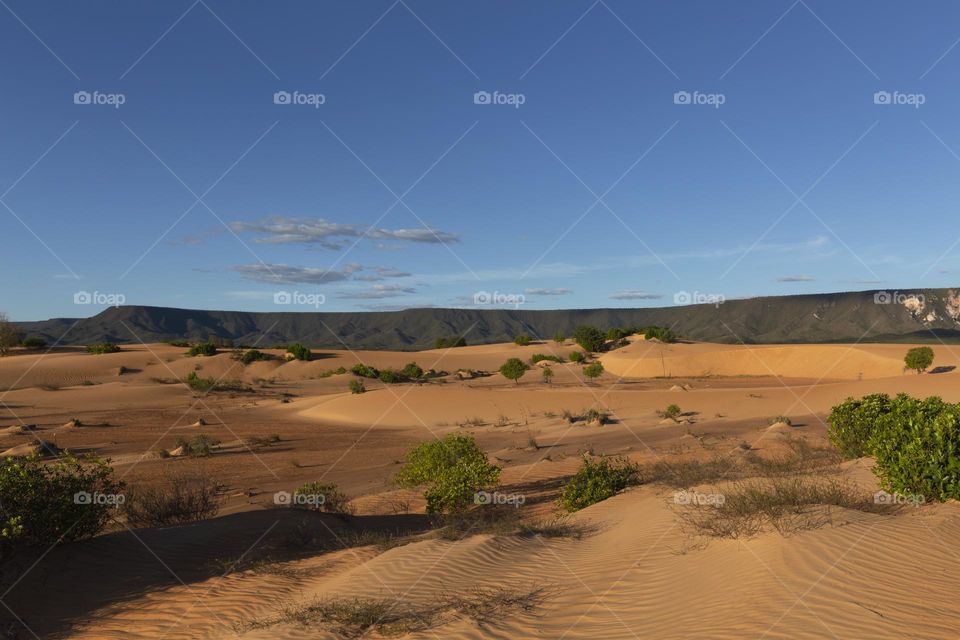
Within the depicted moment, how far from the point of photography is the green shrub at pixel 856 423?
46.1ft

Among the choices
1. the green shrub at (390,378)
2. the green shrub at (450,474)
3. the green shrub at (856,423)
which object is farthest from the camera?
the green shrub at (390,378)

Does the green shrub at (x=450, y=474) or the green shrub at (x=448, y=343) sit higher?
the green shrub at (x=448, y=343)

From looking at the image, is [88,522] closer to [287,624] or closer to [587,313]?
[287,624]

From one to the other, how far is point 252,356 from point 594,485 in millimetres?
45828

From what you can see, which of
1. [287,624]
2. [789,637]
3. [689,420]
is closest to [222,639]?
[287,624]

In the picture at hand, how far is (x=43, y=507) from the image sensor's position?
8555 millimetres

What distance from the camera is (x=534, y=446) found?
21.8 m

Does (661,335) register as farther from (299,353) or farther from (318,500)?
(318,500)

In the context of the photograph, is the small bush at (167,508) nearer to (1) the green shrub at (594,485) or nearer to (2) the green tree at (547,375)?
(1) the green shrub at (594,485)

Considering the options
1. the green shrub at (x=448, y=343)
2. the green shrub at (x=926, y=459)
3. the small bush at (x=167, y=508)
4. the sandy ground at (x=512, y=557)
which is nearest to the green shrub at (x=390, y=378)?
the sandy ground at (x=512, y=557)

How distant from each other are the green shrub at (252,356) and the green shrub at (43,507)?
44314mm

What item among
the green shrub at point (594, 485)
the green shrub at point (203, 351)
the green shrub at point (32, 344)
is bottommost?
the green shrub at point (594, 485)

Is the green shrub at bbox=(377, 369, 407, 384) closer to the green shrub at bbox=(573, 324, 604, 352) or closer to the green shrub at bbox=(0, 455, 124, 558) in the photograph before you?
the green shrub at bbox=(573, 324, 604, 352)

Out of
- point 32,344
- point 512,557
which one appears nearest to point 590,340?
point 32,344
